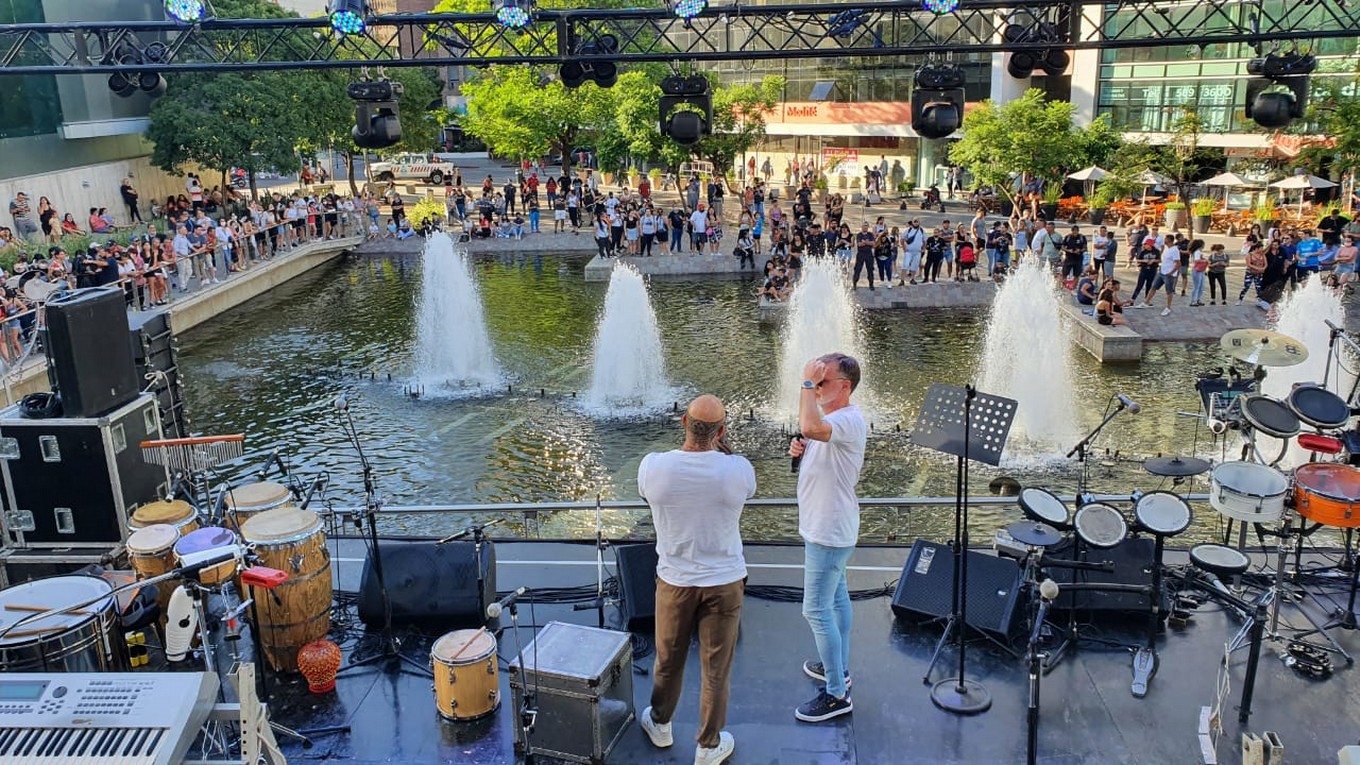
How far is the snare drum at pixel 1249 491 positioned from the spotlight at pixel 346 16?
970 centimetres

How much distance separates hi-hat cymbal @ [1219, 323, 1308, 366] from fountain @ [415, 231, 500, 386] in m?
9.69

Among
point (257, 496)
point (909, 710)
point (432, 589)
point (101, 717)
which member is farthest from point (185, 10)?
point (909, 710)

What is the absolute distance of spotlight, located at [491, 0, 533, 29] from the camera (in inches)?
450

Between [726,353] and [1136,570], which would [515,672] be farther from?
[726,353]

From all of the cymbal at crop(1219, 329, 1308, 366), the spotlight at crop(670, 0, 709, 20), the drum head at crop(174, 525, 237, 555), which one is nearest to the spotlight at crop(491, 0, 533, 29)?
the spotlight at crop(670, 0, 709, 20)

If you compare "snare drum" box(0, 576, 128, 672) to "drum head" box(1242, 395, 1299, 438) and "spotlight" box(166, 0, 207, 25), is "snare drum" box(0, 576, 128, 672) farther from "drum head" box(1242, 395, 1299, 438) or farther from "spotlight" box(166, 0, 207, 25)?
"spotlight" box(166, 0, 207, 25)

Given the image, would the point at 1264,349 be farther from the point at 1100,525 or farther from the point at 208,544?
the point at 208,544

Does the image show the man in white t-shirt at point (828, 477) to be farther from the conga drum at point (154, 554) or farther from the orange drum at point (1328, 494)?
the conga drum at point (154, 554)

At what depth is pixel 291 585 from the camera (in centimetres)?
557

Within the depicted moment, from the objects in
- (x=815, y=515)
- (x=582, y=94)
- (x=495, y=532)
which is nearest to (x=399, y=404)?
(x=495, y=532)

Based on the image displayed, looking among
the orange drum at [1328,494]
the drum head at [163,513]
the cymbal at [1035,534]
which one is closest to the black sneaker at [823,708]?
the cymbal at [1035,534]

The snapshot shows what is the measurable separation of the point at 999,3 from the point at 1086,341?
7.16 metres

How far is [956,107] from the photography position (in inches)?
464

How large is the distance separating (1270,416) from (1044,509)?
6.66 ft
